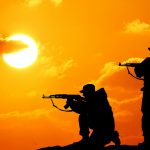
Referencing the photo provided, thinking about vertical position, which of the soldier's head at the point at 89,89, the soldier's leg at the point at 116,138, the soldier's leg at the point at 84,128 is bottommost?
the soldier's leg at the point at 116,138

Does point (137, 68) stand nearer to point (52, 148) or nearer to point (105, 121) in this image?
point (105, 121)

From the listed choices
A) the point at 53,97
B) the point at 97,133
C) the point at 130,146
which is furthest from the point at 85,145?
the point at 53,97

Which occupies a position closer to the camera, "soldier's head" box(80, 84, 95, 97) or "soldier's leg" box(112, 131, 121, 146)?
"soldier's leg" box(112, 131, 121, 146)

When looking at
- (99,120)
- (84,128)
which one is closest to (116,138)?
(99,120)

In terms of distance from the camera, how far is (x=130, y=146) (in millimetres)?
19109

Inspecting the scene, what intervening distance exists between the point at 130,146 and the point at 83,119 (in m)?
2.17

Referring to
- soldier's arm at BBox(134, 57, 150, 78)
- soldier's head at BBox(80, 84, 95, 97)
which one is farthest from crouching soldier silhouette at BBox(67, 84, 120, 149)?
soldier's arm at BBox(134, 57, 150, 78)

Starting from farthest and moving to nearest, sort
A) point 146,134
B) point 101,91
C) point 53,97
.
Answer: point 53,97, point 101,91, point 146,134

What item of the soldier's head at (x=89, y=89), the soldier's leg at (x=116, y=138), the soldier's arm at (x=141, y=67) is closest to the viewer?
the soldier's arm at (x=141, y=67)

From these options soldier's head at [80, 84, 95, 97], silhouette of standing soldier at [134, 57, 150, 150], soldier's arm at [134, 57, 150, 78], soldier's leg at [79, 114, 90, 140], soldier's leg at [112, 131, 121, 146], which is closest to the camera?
silhouette of standing soldier at [134, 57, 150, 150]

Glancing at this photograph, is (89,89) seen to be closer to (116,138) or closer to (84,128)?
(84,128)

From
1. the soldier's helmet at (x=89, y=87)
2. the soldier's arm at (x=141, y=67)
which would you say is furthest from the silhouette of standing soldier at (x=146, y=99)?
the soldier's helmet at (x=89, y=87)

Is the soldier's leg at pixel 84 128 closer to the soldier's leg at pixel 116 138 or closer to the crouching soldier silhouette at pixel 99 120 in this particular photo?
the crouching soldier silhouette at pixel 99 120

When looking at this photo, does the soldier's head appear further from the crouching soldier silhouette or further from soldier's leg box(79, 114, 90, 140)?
soldier's leg box(79, 114, 90, 140)
